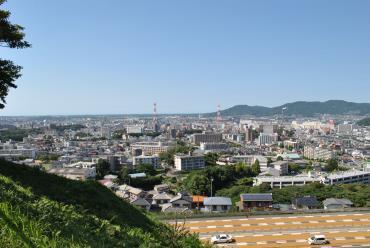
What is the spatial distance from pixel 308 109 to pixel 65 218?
18803 centimetres

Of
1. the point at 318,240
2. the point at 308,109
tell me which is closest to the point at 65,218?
the point at 318,240

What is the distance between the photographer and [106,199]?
4.94 metres

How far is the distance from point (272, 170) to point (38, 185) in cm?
3114

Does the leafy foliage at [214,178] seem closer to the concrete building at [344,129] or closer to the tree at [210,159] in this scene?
the tree at [210,159]

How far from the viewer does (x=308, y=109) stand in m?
182

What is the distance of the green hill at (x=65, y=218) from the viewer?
6.64 ft

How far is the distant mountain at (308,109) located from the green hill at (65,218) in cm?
17230

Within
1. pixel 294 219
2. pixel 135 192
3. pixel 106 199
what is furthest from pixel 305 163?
pixel 106 199

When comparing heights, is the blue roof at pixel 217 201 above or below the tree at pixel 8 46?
below

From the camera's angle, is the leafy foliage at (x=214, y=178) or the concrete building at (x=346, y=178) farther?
the concrete building at (x=346, y=178)

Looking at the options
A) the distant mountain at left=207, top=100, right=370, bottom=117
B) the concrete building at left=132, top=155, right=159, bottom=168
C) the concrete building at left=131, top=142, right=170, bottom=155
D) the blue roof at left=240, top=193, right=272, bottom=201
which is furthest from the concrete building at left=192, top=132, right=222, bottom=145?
the distant mountain at left=207, top=100, right=370, bottom=117

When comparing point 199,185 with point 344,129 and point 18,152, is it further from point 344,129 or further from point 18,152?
point 344,129

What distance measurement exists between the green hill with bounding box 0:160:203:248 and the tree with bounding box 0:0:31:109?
1.09 m

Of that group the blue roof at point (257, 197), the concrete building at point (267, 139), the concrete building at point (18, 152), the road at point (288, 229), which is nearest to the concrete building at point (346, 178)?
the blue roof at point (257, 197)
